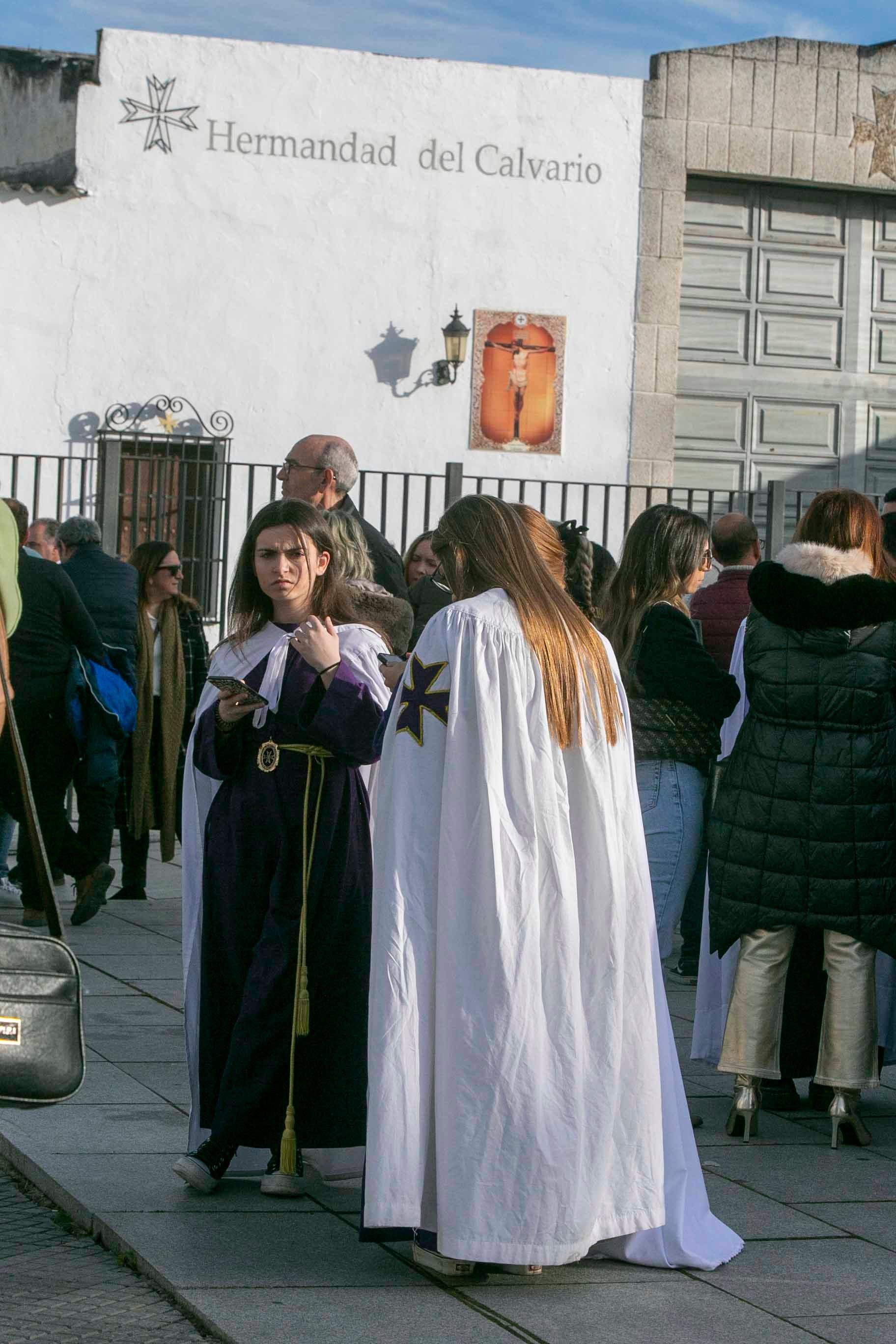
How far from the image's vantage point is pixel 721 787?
593cm

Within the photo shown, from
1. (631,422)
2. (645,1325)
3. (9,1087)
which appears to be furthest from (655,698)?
(631,422)

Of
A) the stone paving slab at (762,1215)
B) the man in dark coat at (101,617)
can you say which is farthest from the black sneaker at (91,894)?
the stone paving slab at (762,1215)

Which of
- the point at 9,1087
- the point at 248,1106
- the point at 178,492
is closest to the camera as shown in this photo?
the point at 9,1087

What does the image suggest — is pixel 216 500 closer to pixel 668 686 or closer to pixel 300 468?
pixel 300 468

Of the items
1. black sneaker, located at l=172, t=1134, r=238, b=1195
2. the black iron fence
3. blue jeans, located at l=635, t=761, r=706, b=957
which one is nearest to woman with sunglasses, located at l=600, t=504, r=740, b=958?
blue jeans, located at l=635, t=761, r=706, b=957

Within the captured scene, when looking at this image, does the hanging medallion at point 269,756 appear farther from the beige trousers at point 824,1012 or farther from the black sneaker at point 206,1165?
the beige trousers at point 824,1012

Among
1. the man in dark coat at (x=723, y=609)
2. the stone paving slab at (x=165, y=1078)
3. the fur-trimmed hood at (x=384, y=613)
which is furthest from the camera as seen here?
the man in dark coat at (x=723, y=609)

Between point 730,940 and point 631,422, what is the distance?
12566mm

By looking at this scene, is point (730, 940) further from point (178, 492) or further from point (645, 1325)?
point (178, 492)

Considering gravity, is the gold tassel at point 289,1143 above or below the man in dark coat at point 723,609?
below

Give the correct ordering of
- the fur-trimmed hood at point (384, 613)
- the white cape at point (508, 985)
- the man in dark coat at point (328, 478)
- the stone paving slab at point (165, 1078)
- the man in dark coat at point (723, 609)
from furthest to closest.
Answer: the man in dark coat at point (723, 609) < the man in dark coat at point (328, 478) < the stone paving slab at point (165, 1078) < the fur-trimmed hood at point (384, 613) < the white cape at point (508, 985)

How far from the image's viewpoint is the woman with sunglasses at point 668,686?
21.1ft

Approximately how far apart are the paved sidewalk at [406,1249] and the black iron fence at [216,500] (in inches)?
343

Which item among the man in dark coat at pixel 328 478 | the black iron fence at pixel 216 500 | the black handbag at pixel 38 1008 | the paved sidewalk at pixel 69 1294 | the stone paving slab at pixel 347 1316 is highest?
the black iron fence at pixel 216 500
